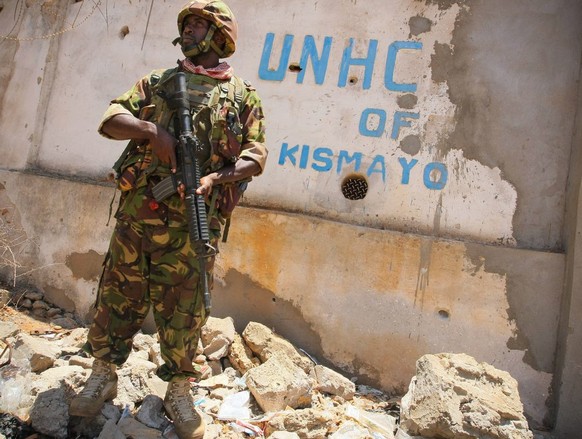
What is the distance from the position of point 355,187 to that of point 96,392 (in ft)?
6.91

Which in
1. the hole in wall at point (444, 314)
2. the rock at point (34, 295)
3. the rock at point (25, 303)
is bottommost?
the rock at point (25, 303)

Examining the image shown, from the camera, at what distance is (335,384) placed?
3018 mm

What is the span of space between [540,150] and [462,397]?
179cm

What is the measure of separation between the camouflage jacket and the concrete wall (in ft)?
4.04

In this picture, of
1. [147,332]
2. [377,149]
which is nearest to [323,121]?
[377,149]

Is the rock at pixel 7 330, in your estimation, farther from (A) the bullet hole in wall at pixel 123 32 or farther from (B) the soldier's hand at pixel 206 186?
(A) the bullet hole in wall at pixel 123 32

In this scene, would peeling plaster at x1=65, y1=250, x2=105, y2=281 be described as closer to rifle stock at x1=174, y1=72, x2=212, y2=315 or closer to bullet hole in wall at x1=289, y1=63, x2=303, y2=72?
rifle stock at x1=174, y1=72, x2=212, y2=315

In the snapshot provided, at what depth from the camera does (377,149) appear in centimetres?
348

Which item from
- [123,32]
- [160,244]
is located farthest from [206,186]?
[123,32]

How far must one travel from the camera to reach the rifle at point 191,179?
83.0 inches

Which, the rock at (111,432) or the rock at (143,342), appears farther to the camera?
the rock at (143,342)

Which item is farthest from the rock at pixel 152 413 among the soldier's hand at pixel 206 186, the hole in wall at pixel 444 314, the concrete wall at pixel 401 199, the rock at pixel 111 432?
the hole in wall at pixel 444 314

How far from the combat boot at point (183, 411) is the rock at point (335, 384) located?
1000 mm

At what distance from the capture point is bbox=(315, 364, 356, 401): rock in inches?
119
